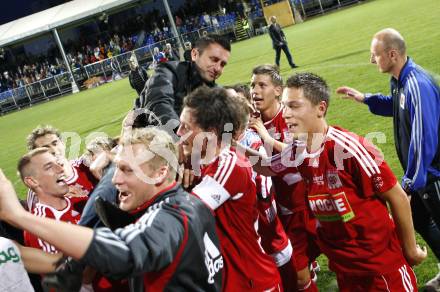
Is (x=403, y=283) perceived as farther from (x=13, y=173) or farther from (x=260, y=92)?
(x=13, y=173)

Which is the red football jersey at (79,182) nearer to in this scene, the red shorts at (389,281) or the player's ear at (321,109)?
the player's ear at (321,109)

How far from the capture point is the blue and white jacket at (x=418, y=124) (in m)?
3.61

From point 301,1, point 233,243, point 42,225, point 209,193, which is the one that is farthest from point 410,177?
point 301,1

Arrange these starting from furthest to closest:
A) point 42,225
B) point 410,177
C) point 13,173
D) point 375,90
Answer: point 13,173 < point 375,90 < point 410,177 < point 42,225

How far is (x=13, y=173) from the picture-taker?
1282 cm

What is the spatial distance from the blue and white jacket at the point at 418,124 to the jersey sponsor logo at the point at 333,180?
3.38ft

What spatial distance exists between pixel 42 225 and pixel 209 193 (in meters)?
1.02

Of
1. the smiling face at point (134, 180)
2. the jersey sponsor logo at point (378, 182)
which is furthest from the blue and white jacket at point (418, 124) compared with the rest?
the smiling face at point (134, 180)

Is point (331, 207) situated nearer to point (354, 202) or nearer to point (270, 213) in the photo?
point (354, 202)

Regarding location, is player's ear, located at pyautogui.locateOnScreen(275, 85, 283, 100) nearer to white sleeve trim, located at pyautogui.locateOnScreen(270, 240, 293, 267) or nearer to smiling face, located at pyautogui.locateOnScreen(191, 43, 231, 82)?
smiling face, located at pyautogui.locateOnScreen(191, 43, 231, 82)

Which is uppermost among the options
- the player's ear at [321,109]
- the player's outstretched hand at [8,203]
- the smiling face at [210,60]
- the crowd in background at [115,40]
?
the crowd in background at [115,40]

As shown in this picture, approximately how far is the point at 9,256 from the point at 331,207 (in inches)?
77.0

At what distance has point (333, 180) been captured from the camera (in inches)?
118

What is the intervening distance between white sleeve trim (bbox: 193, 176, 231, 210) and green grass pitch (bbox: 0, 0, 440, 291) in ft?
7.73
